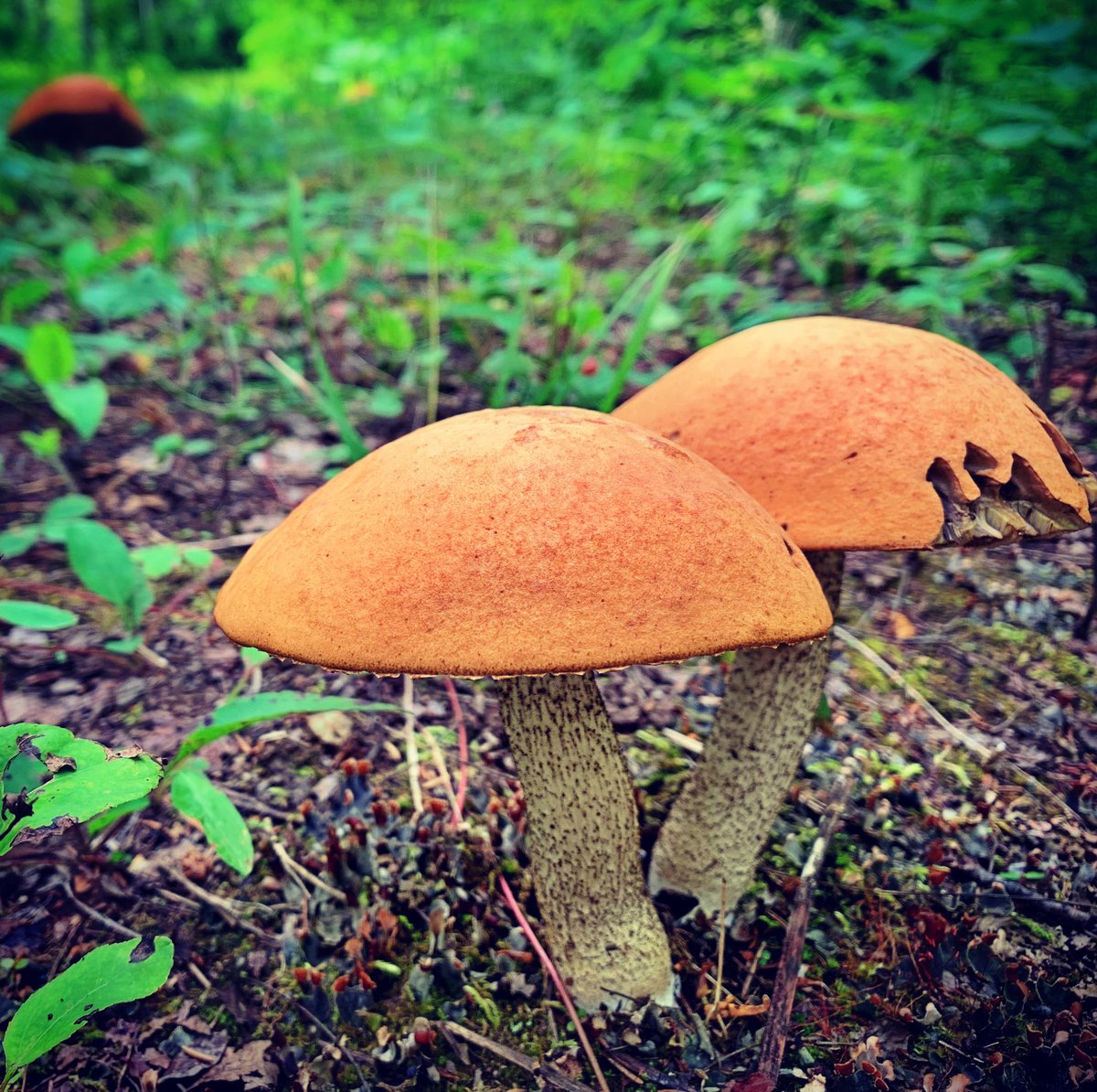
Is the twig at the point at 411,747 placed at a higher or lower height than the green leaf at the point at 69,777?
lower

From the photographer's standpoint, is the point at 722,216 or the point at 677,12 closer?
the point at 722,216

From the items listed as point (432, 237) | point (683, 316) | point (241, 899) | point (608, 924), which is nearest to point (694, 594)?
point (608, 924)

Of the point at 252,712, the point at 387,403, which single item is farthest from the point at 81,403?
the point at 252,712

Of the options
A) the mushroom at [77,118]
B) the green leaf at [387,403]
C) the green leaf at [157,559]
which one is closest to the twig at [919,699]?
the green leaf at [387,403]

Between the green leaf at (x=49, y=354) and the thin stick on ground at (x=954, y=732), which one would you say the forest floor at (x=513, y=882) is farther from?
the green leaf at (x=49, y=354)

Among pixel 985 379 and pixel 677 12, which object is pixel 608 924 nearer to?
pixel 985 379

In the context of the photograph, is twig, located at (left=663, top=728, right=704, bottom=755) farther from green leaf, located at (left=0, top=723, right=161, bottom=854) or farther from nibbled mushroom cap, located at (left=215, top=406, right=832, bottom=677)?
green leaf, located at (left=0, top=723, right=161, bottom=854)

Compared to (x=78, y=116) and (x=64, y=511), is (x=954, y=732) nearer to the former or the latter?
(x=64, y=511)
